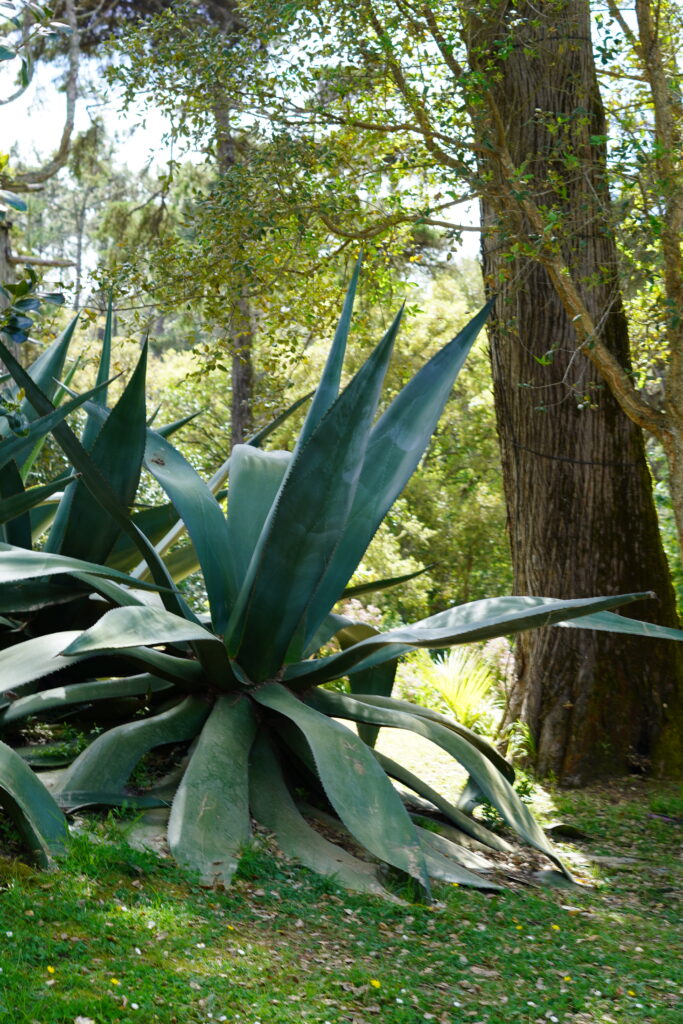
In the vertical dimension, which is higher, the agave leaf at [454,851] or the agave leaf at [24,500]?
the agave leaf at [24,500]

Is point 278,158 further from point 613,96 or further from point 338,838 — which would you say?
point 338,838

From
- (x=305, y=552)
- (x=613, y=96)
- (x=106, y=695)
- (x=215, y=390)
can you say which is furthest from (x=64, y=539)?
(x=215, y=390)

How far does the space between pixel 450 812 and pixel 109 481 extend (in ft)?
5.96

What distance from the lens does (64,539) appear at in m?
3.87

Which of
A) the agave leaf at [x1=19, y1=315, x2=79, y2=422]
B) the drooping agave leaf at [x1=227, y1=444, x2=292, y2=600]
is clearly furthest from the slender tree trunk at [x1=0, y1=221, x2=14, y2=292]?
the drooping agave leaf at [x1=227, y1=444, x2=292, y2=600]

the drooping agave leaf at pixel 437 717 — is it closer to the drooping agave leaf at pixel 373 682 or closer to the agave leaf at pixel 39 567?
the drooping agave leaf at pixel 373 682

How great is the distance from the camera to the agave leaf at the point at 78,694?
10.6 feet

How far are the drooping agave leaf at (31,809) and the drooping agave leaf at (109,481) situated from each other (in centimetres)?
112

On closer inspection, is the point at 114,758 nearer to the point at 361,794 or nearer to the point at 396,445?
the point at 361,794

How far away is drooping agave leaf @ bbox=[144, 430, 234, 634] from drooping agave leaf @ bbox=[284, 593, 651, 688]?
1.24 feet

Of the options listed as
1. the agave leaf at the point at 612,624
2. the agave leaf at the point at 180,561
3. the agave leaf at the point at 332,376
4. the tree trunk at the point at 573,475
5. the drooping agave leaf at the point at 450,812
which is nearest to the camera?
the agave leaf at the point at 612,624

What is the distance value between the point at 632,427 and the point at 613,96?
9.77 feet

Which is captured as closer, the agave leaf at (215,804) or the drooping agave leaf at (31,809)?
the drooping agave leaf at (31,809)

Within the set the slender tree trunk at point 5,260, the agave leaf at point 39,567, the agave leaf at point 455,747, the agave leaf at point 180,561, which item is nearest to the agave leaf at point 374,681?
the agave leaf at point 455,747
